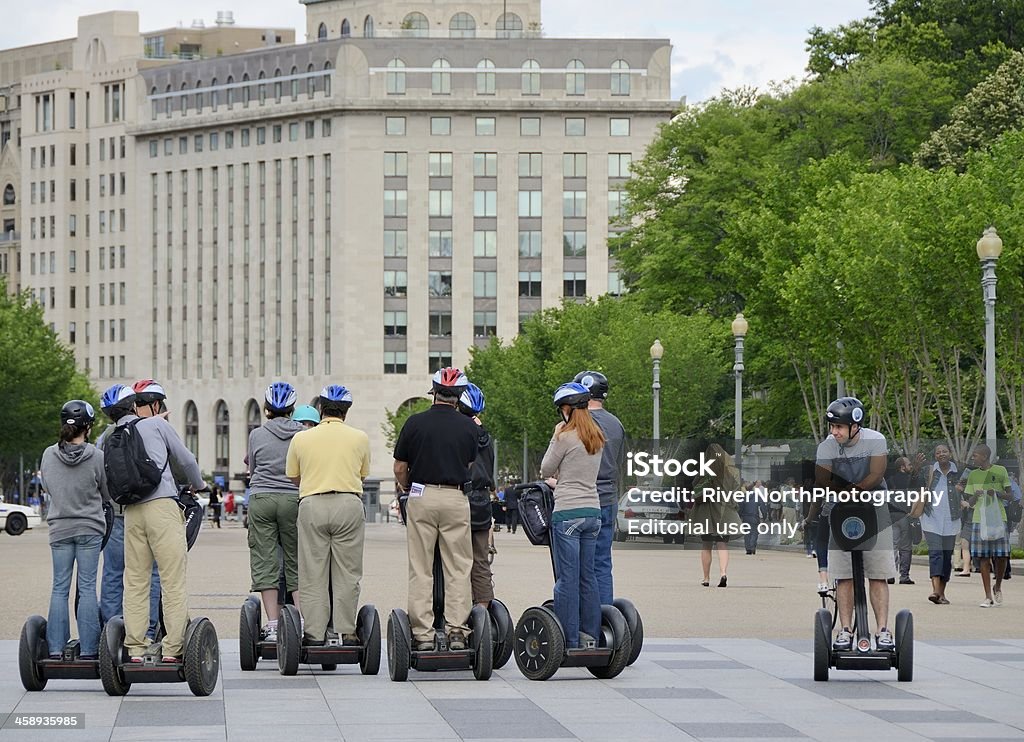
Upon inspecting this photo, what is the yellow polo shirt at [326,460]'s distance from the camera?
46.0 feet

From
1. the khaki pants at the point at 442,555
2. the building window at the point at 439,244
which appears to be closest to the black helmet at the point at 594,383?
the khaki pants at the point at 442,555

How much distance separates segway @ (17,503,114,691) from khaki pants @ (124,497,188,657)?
1.54 feet

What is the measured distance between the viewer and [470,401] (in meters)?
14.5

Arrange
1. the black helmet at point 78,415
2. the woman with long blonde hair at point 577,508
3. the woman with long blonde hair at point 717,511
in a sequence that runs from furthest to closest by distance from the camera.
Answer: the woman with long blonde hair at point 717,511 → the woman with long blonde hair at point 577,508 → the black helmet at point 78,415

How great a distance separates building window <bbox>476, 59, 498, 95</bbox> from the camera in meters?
142

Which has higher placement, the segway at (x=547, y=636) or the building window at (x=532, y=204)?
the building window at (x=532, y=204)

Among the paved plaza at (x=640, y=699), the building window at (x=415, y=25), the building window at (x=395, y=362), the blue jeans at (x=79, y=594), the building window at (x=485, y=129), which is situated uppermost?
the building window at (x=415, y=25)

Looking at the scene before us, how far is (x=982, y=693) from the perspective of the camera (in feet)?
45.5

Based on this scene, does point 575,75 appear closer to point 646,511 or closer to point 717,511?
point 646,511

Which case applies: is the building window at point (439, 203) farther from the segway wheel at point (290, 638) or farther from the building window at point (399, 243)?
the segway wheel at point (290, 638)

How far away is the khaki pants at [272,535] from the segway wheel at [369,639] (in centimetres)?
55

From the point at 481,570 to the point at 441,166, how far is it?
12959 cm

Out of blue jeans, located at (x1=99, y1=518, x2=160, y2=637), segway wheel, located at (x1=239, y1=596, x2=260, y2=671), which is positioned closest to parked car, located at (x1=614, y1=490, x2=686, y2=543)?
segway wheel, located at (x1=239, y1=596, x2=260, y2=671)

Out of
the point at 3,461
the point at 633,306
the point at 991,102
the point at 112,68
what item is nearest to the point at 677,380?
the point at 633,306
